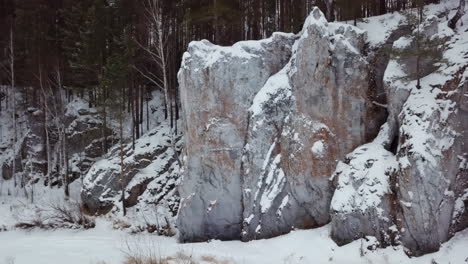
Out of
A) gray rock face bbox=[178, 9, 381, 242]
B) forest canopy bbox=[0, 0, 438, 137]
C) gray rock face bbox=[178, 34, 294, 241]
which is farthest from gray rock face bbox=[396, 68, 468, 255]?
forest canopy bbox=[0, 0, 438, 137]

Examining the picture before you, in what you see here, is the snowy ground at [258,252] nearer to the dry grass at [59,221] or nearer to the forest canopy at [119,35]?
the dry grass at [59,221]

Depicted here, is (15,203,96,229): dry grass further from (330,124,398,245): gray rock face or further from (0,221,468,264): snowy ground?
(330,124,398,245): gray rock face

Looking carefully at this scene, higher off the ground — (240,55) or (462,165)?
(240,55)

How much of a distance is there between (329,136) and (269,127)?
8.07 ft

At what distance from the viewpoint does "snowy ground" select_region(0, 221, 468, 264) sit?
11.6 m

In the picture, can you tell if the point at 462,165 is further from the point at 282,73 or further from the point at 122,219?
the point at 122,219

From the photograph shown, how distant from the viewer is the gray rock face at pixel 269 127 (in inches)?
599

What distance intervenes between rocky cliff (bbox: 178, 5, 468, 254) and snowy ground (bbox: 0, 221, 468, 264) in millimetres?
442

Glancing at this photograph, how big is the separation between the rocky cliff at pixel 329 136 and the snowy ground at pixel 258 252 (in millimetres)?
442

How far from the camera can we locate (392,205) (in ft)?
41.5

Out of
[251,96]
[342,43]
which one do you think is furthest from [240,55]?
[342,43]

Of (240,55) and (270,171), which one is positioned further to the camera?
(240,55)

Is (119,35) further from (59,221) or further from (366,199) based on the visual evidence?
(366,199)

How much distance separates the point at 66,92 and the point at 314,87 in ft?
85.3
